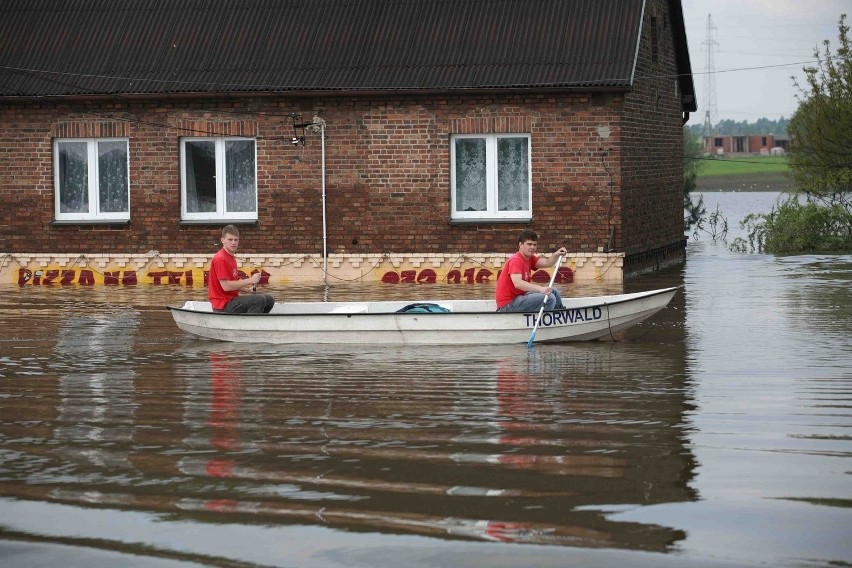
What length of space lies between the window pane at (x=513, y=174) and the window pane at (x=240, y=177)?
450cm

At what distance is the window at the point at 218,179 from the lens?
88.4ft

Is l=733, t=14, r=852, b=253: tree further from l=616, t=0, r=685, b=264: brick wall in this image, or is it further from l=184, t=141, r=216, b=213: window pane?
l=184, t=141, r=216, b=213: window pane

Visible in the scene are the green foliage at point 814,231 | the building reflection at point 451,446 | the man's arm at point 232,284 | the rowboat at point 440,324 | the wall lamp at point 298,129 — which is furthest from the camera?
the green foliage at point 814,231

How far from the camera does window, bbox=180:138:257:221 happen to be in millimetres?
26938

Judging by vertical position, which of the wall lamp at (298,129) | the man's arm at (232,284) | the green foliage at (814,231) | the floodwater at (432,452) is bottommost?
the floodwater at (432,452)

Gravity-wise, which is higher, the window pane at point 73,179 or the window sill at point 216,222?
the window pane at point 73,179

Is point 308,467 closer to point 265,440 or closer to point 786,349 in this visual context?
point 265,440

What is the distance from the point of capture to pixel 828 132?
3347cm

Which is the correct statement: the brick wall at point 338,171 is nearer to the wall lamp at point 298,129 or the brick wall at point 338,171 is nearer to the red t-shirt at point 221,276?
the wall lamp at point 298,129

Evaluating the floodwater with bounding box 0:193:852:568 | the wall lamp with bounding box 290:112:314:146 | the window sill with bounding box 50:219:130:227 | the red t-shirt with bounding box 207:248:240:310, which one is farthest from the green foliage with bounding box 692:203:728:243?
the red t-shirt with bounding box 207:248:240:310

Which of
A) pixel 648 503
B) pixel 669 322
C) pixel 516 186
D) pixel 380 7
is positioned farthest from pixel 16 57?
pixel 648 503

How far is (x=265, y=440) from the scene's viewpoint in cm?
1112

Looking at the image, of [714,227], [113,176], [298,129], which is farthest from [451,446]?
[714,227]

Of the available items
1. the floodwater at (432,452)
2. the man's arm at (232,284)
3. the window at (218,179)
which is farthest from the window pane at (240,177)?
the man's arm at (232,284)
